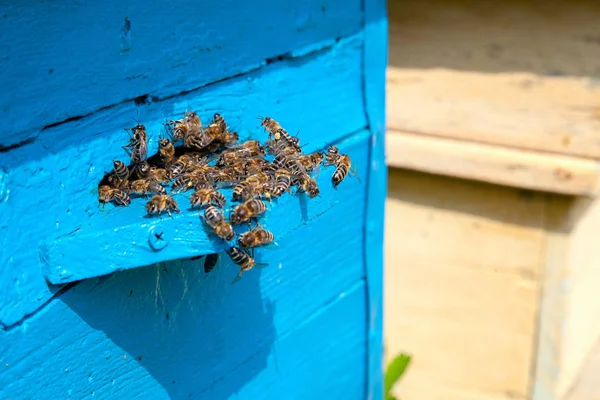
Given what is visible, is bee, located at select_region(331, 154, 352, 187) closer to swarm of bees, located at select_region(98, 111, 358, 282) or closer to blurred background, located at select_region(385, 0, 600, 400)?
swarm of bees, located at select_region(98, 111, 358, 282)

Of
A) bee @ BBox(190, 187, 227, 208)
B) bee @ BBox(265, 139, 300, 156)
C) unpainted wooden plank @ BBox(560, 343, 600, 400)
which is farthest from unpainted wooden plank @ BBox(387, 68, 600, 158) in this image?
bee @ BBox(190, 187, 227, 208)

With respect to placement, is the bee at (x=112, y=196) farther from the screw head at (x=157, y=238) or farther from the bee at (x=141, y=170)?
the screw head at (x=157, y=238)

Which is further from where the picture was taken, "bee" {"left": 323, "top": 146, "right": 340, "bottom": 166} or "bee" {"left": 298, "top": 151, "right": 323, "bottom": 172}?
"bee" {"left": 323, "top": 146, "right": 340, "bottom": 166}

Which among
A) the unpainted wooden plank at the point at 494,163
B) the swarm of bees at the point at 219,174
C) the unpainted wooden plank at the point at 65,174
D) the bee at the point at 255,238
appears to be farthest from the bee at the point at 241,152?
the unpainted wooden plank at the point at 494,163

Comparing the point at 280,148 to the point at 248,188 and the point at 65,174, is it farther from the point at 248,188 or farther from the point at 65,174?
the point at 65,174

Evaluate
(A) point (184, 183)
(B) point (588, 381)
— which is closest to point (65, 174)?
(A) point (184, 183)

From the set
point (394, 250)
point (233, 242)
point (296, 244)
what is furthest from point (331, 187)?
point (394, 250)
